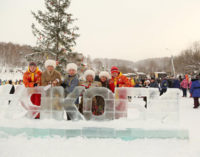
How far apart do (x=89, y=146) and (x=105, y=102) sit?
0.83m

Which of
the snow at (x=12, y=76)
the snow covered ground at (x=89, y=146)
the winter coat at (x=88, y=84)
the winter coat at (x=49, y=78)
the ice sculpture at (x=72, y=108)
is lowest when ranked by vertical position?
the snow covered ground at (x=89, y=146)

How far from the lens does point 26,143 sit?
2928mm

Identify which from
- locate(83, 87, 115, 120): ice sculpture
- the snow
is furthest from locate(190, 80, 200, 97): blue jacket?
the snow

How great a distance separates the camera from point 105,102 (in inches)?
126

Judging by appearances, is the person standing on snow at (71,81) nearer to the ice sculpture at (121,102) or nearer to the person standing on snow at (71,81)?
the person standing on snow at (71,81)

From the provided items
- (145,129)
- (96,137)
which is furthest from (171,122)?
(96,137)

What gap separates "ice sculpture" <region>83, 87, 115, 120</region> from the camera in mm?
3199

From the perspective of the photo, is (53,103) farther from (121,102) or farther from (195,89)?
(195,89)

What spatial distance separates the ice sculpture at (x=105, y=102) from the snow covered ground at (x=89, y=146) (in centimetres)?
14

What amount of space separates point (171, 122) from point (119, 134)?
1014mm

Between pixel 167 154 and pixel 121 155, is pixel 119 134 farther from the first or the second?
pixel 167 154

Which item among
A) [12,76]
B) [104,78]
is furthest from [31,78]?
[12,76]

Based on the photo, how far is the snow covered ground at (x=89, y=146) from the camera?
2631 millimetres

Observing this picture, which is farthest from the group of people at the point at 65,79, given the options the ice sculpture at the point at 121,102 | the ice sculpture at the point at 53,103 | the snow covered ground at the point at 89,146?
the snow covered ground at the point at 89,146
